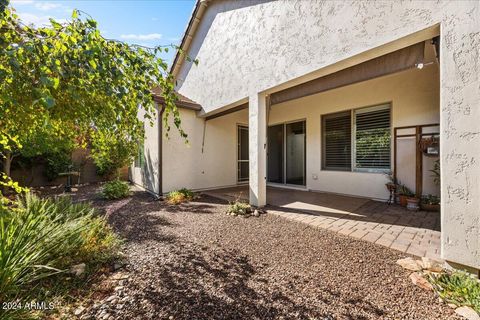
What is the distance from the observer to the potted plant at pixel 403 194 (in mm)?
5338

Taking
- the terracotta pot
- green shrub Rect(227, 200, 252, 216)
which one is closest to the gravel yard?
green shrub Rect(227, 200, 252, 216)

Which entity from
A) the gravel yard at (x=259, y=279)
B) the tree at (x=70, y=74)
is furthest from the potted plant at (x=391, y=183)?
the tree at (x=70, y=74)

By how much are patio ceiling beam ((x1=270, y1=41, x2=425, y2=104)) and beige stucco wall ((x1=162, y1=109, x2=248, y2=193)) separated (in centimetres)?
407

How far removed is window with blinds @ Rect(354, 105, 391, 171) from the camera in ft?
19.8

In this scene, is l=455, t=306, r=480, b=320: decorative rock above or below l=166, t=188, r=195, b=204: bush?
below

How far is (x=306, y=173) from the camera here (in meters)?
7.77

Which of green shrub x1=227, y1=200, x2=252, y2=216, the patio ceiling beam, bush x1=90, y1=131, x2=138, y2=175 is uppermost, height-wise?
the patio ceiling beam

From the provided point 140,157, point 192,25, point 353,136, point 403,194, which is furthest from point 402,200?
point 192,25

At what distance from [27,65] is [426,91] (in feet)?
24.7

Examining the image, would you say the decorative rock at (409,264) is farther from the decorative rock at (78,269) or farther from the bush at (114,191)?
the bush at (114,191)

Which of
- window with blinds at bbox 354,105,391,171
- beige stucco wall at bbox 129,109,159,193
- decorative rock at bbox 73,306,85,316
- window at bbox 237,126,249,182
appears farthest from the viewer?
window at bbox 237,126,249,182

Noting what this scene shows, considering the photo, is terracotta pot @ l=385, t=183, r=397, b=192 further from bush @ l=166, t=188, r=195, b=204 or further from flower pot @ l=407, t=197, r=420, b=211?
bush @ l=166, t=188, r=195, b=204

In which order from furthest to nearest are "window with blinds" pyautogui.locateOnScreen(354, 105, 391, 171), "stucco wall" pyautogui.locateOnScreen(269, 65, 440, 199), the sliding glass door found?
the sliding glass door < "window with blinds" pyautogui.locateOnScreen(354, 105, 391, 171) < "stucco wall" pyautogui.locateOnScreen(269, 65, 440, 199)

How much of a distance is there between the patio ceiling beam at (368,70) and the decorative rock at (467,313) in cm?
338
